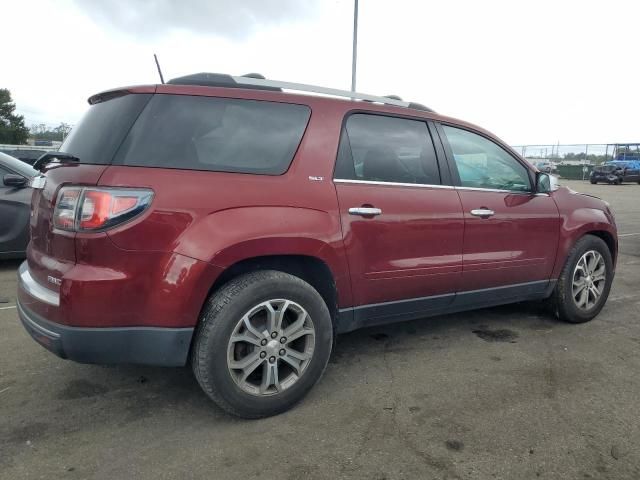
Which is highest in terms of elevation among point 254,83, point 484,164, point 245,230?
point 254,83

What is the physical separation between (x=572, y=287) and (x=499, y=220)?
115cm

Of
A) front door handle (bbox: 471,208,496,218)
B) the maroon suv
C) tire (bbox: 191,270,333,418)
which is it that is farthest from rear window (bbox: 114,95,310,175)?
front door handle (bbox: 471,208,496,218)

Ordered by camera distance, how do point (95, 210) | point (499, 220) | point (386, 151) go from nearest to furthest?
point (95, 210) < point (386, 151) < point (499, 220)

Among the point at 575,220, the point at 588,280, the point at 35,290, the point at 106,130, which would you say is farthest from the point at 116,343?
the point at 588,280

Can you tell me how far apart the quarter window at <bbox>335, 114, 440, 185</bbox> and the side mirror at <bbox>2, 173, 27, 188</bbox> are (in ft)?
16.4

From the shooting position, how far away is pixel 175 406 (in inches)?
115

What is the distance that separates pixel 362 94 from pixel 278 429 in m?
2.13

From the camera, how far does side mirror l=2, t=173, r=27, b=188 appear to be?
6316mm

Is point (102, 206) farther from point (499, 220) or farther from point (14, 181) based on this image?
point (14, 181)

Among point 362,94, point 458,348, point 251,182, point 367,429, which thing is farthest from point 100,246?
point 458,348

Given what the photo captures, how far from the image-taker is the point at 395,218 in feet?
10.5

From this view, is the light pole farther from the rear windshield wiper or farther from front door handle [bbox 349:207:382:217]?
the rear windshield wiper

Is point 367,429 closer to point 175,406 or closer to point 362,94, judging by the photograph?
point 175,406

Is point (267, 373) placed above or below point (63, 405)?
above
